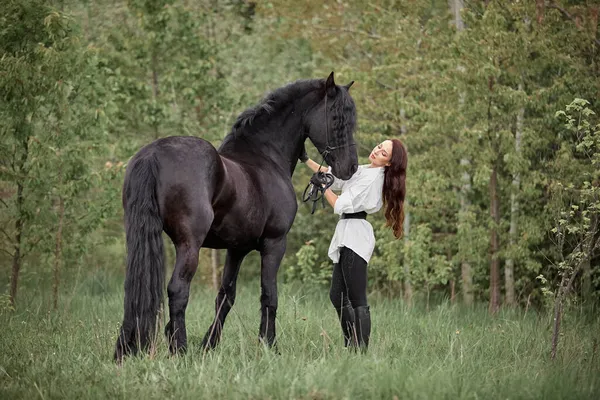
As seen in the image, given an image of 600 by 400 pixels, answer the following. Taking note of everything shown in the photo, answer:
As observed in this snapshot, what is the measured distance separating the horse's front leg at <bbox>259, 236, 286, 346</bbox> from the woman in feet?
1.68

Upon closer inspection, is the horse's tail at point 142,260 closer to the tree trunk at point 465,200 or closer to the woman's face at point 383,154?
the woman's face at point 383,154

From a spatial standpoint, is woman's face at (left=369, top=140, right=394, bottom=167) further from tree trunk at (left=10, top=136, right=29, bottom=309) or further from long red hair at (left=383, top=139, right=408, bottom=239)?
tree trunk at (left=10, top=136, right=29, bottom=309)

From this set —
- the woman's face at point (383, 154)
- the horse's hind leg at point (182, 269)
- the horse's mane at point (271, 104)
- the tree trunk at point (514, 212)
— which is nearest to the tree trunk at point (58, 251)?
the horse's mane at point (271, 104)

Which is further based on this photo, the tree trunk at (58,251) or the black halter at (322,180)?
the tree trunk at (58,251)

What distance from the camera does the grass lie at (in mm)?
4164

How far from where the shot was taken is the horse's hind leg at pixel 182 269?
4934 mm

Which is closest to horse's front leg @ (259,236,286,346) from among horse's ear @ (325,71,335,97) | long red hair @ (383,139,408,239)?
long red hair @ (383,139,408,239)

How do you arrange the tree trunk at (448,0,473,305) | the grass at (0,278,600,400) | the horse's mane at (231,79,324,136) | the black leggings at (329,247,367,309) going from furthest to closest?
the tree trunk at (448,0,473,305), the horse's mane at (231,79,324,136), the black leggings at (329,247,367,309), the grass at (0,278,600,400)

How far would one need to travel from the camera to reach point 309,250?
34.4 feet

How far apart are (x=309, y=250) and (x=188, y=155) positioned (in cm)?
574

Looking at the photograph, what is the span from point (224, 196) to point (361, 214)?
1.32 m

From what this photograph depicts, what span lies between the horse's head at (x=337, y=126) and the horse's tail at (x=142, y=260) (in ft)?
5.37

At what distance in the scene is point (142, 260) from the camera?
4.74 meters

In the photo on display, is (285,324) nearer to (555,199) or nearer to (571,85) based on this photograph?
(555,199)
